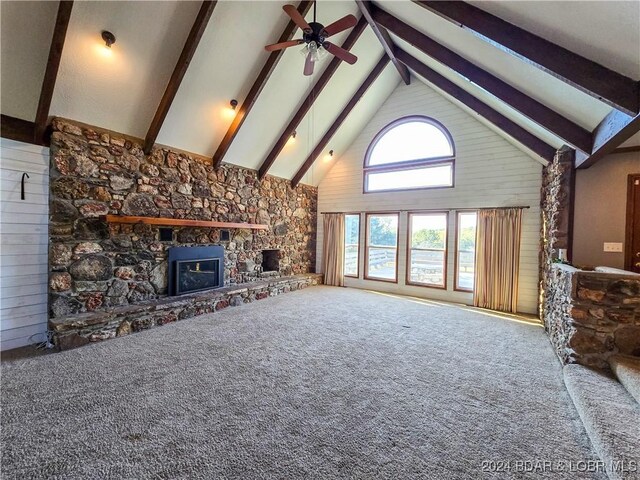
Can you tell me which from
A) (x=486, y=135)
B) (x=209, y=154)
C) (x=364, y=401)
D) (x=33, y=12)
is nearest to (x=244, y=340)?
(x=364, y=401)

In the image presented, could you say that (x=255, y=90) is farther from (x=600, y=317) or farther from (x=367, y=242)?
(x=600, y=317)

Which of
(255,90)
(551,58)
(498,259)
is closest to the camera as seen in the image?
(551,58)

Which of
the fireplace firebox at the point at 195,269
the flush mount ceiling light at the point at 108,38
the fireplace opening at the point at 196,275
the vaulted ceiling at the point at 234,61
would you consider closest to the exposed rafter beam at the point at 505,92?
the vaulted ceiling at the point at 234,61

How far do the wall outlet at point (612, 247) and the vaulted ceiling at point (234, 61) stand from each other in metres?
1.47

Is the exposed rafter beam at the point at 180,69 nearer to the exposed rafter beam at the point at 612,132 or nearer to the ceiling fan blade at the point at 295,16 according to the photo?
the ceiling fan blade at the point at 295,16

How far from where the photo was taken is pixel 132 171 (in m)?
4.51

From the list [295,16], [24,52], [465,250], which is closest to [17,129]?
[24,52]

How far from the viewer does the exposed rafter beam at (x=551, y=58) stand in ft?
7.32

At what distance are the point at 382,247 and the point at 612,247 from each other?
4242mm

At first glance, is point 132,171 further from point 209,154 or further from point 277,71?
point 277,71

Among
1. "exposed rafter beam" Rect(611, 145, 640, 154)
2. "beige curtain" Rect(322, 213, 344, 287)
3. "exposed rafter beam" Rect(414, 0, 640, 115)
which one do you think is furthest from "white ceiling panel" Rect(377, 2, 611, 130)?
"beige curtain" Rect(322, 213, 344, 287)

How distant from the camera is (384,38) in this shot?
16.2ft

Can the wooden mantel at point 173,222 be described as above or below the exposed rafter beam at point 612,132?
below

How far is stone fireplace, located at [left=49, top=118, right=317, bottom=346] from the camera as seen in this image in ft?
12.5
